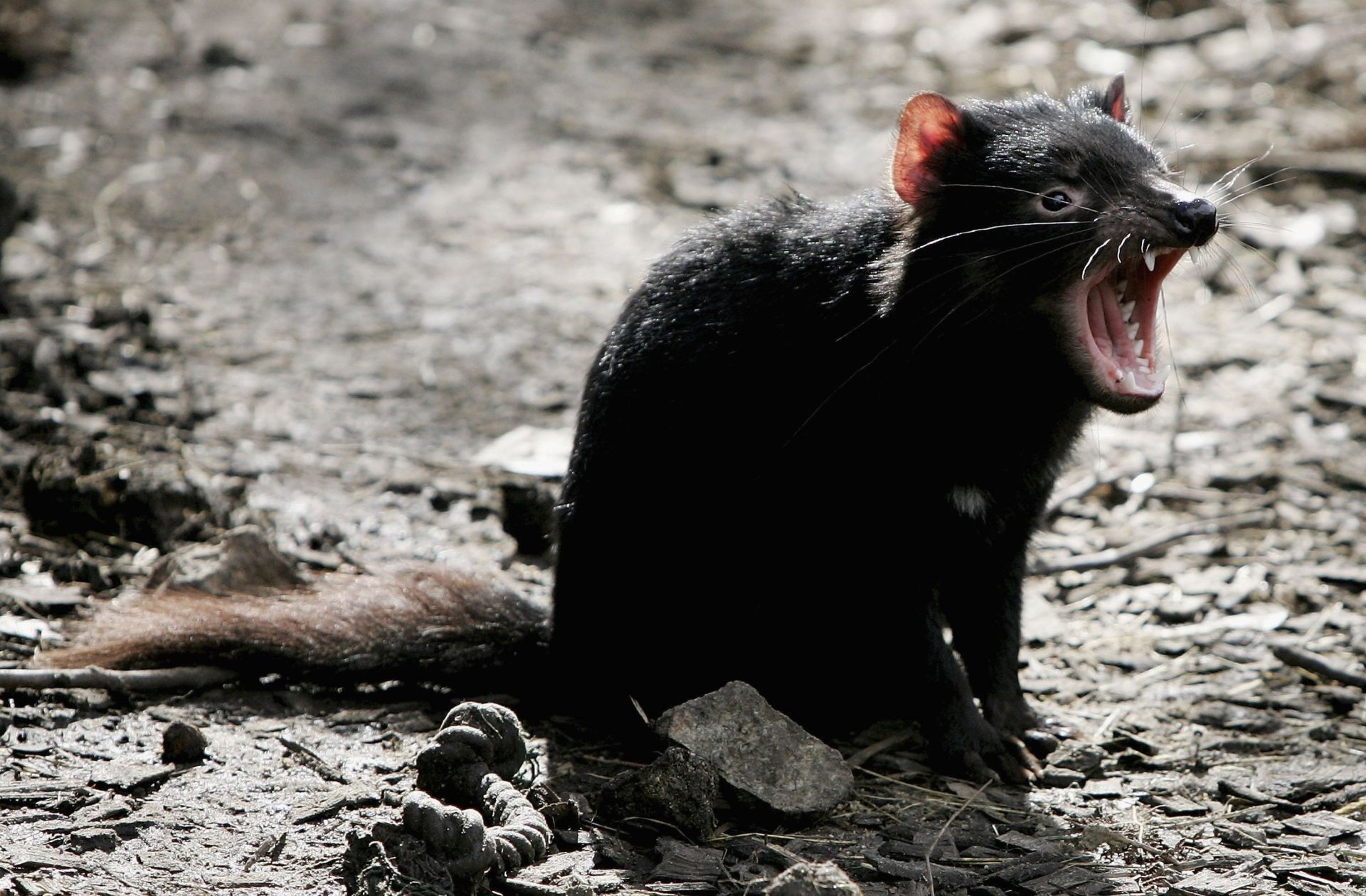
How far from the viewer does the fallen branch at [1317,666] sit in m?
3.36

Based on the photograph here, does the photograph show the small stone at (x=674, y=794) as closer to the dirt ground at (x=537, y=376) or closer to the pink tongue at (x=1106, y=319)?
the dirt ground at (x=537, y=376)

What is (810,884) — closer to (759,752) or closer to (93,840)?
(759,752)

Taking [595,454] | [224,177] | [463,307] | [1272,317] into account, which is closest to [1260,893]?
[595,454]

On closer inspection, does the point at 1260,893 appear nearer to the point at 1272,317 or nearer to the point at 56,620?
the point at 56,620

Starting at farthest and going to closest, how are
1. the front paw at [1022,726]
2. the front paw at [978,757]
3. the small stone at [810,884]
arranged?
the front paw at [1022,726]
the front paw at [978,757]
the small stone at [810,884]

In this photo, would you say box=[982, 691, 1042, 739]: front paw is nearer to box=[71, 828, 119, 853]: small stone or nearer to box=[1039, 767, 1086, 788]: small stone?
box=[1039, 767, 1086, 788]: small stone

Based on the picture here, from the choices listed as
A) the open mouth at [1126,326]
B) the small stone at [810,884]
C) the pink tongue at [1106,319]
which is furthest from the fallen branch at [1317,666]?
the small stone at [810,884]

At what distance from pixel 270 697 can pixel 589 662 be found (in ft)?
2.21

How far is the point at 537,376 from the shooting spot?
484cm

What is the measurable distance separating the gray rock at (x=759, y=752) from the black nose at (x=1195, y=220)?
1.17 metres

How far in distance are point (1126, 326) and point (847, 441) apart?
24.0 inches

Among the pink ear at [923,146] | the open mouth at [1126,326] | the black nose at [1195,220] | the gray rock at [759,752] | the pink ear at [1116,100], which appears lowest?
the gray rock at [759,752]

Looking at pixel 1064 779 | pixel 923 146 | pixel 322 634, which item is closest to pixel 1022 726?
pixel 1064 779

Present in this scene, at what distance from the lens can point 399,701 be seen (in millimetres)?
3160
